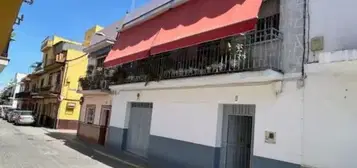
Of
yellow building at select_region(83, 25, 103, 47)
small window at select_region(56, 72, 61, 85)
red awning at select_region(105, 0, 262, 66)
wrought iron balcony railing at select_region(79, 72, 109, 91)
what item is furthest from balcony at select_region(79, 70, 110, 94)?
small window at select_region(56, 72, 61, 85)

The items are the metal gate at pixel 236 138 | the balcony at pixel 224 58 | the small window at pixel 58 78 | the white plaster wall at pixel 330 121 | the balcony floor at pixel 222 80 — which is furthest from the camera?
the small window at pixel 58 78

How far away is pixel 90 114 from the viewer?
23.5 m

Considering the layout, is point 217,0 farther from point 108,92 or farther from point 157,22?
point 108,92

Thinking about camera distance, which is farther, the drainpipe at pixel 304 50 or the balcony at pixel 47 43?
the balcony at pixel 47 43

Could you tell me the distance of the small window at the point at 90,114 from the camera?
2292 cm

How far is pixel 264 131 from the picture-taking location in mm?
9406

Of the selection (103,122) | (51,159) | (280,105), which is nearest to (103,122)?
(103,122)

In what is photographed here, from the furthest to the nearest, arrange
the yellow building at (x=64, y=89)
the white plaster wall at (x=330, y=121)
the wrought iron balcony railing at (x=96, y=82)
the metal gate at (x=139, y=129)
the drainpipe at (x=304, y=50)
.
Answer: the yellow building at (x=64, y=89)
the wrought iron balcony railing at (x=96, y=82)
the metal gate at (x=139, y=129)
the drainpipe at (x=304, y=50)
the white plaster wall at (x=330, y=121)

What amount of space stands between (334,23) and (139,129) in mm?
11250

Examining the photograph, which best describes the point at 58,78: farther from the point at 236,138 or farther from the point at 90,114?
the point at 236,138

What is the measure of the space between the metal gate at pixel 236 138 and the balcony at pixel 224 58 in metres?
1.64

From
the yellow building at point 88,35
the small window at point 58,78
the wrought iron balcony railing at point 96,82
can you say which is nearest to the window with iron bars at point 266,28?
the wrought iron balcony railing at point 96,82

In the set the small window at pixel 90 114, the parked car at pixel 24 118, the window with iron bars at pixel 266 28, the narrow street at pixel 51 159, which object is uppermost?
the window with iron bars at pixel 266 28

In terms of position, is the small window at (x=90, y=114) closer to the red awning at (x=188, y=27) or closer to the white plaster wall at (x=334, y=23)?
the red awning at (x=188, y=27)
